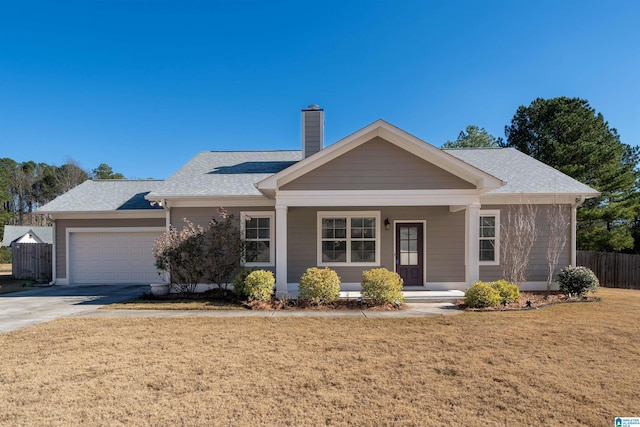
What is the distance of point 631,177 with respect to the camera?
21.7 meters

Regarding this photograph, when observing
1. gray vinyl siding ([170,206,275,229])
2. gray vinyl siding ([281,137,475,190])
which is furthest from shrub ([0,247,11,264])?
gray vinyl siding ([281,137,475,190])

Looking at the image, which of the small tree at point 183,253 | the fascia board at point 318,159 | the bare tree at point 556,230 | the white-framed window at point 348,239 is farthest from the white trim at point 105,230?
the bare tree at point 556,230

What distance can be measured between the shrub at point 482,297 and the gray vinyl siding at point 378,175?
286 centimetres

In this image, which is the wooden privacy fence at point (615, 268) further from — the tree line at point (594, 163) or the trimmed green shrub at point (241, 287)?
the trimmed green shrub at point (241, 287)

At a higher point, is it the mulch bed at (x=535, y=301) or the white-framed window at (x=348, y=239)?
the white-framed window at (x=348, y=239)

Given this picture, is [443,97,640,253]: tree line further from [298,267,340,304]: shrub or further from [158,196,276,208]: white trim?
[158,196,276,208]: white trim

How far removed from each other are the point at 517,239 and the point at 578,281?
196cm

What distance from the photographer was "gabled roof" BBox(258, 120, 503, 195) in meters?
8.91

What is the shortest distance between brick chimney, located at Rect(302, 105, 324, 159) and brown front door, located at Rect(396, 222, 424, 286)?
4.53 metres

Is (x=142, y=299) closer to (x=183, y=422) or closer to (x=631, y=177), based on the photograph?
(x=183, y=422)

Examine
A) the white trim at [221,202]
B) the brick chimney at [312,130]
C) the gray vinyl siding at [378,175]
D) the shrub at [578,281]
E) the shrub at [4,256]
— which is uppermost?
the brick chimney at [312,130]

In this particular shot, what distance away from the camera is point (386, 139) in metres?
9.24

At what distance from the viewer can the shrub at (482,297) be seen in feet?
26.6

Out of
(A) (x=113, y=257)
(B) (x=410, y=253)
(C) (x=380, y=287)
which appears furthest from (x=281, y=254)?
(A) (x=113, y=257)
